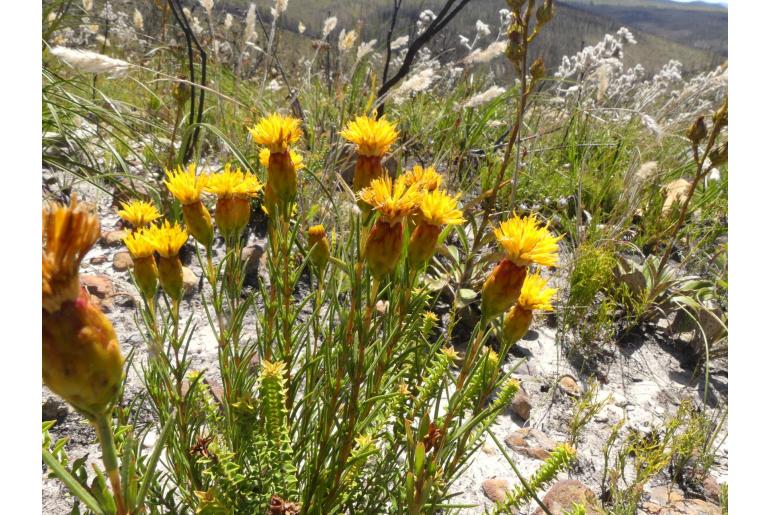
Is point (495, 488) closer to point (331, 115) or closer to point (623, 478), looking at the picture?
point (623, 478)

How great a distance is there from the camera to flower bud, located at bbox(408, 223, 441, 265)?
0.76m

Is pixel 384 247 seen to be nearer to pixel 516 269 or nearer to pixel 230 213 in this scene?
pixel 516 269

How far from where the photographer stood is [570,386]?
1926mm

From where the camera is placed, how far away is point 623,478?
1539mm

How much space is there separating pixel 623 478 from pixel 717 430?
1.32 ft

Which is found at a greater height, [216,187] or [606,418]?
[216,187]

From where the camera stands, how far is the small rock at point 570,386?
190 centimetres

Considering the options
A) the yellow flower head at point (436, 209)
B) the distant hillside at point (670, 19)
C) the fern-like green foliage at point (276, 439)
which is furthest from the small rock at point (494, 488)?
the distant hillside at point (670, 19)

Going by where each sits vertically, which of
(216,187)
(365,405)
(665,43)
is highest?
(665,43)

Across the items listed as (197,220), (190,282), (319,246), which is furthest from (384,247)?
(190,282)

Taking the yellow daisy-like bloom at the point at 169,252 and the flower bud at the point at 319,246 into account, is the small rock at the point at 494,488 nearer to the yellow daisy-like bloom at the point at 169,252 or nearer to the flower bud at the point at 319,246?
the flower bud at the point at 319,246

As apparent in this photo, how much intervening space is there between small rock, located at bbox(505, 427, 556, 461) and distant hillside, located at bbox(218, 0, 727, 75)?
5.75 ft

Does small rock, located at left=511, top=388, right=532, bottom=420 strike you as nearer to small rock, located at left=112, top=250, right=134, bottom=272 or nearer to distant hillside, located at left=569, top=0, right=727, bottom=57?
small rock, located at left=112, top=250, right=134, bottom=272

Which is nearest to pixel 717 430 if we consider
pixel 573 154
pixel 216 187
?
pixel 216 187
